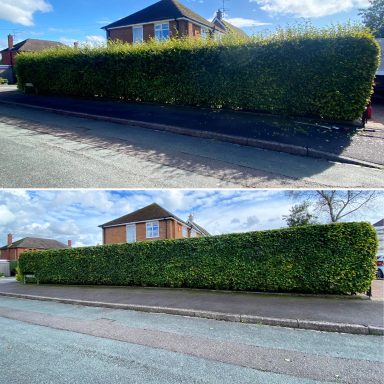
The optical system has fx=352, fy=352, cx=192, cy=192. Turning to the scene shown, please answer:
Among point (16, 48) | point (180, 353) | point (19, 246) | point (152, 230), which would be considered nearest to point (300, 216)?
point (152, 230)

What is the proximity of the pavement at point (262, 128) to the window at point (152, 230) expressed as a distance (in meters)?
12.2

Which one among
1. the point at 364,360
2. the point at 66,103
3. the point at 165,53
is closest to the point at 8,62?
the point at 66,103

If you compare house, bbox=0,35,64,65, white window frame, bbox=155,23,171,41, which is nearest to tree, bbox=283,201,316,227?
white window frame, bbox=155,23,171,41

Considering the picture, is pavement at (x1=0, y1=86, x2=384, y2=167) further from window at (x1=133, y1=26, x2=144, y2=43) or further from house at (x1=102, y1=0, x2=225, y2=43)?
→ window at (x1=133, y1=26, x2=144, y2=43)

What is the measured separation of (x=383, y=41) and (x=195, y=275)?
1006 inches

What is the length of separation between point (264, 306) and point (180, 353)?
3484mm

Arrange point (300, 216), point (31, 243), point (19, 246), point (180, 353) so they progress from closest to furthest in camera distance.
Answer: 1. point (180, 353)
2. point (300, 216)
3. point (19, 246)
4. point (31, 243)

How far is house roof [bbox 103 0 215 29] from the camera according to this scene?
29.5m

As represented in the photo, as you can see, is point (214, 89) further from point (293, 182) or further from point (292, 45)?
point (293, 182)

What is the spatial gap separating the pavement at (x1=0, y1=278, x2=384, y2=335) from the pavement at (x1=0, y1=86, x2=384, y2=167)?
3.49 meters

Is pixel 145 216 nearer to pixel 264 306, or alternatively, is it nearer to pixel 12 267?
pixel 12 267

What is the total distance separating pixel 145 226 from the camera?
1054 inches

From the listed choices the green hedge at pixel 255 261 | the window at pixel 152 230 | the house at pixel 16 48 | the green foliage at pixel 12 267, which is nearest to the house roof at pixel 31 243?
the green foliage at pixel 12 267

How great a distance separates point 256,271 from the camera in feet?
34.3
